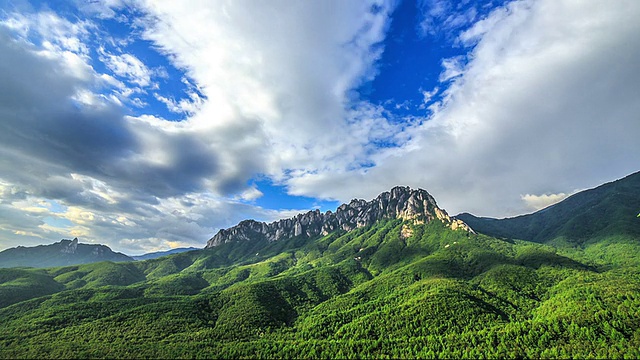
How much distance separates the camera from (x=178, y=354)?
169500 mm

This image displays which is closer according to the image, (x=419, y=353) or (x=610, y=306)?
(x=419, y=353)

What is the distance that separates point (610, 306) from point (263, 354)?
237 meters

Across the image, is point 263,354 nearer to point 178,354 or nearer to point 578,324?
point 178,354

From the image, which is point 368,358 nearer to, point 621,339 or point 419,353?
point 419,353

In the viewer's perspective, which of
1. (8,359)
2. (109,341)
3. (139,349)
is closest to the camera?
(8,359)

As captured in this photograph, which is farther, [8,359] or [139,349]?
[139,349]

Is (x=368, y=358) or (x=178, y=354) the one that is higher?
(x=178, y=354)

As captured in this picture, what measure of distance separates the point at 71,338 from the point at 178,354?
9130 centimetres

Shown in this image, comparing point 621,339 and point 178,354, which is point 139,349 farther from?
point 621,339

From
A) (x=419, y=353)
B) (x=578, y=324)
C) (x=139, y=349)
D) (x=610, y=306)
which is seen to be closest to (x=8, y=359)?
(x=139, y=349)

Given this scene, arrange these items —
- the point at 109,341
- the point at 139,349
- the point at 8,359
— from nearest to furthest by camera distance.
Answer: the point at 8,359 → the point at 139,349 → the point at 109,341

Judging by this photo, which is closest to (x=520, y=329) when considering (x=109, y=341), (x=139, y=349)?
(x=139, y=349)

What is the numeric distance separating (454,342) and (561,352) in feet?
181

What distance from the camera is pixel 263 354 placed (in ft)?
588
